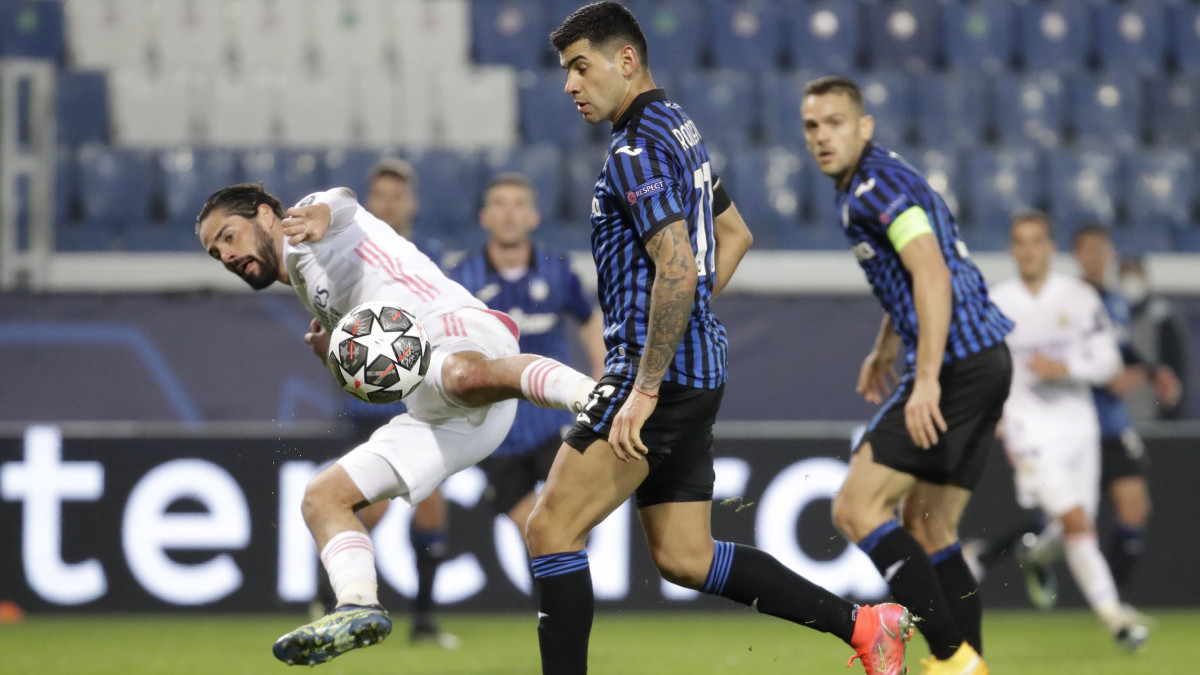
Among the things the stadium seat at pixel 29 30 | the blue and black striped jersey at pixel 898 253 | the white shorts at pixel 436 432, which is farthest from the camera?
the stadium seat at pixel 29 30

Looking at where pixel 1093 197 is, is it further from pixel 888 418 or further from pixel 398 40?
pixel 888 418

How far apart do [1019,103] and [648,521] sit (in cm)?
910

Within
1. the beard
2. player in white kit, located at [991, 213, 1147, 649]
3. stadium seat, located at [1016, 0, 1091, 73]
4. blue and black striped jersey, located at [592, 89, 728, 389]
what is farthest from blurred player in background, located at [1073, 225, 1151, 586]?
stadium seat, located at [1016, 0, 1091, 73]

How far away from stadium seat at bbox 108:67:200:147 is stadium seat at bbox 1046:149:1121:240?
7038 millimetres

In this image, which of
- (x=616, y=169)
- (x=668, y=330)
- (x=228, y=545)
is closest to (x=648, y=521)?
(x=668, y=330)

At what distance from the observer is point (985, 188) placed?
11.2 meters

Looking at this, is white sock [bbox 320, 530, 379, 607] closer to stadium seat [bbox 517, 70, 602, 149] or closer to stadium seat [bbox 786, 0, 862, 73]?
stadium seat [bbox 517, 70, 602, 149]

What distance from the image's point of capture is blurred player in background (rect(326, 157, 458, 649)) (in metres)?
6.37

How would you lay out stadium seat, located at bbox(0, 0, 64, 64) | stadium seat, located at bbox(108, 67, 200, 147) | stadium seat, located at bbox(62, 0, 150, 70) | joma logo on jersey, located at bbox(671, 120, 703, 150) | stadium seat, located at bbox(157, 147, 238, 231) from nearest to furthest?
1. joma logo on jersey, located at bbox(671, 120, 703, 150)
2. stadium seat, located at bbox(157, 147, 238, 231)
3. stadium seat, located at bbox(108, 67, 200, 147)
4. stadium seat, located at bbox(0, 0, 64, 64)
5. stadium seat, located at bbox(62, 0, 150, 70)

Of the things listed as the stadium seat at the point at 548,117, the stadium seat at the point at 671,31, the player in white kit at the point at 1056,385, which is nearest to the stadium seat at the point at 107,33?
the stadium seat at the point at 548,117

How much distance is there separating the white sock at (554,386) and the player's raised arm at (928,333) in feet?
3.79

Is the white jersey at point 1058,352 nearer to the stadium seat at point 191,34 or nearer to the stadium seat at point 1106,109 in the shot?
the stadium seat at point 1106,109

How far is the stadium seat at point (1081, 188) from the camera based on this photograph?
11.2 meters

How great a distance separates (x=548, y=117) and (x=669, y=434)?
8320 millimetres
